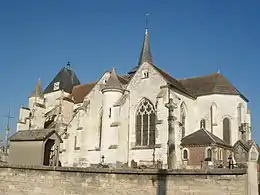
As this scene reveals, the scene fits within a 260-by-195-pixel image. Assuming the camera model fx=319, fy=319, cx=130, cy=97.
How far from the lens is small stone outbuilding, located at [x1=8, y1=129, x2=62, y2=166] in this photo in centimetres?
1791

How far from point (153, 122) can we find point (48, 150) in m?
12.0

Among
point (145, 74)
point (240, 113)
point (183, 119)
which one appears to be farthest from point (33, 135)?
point (240, 113)

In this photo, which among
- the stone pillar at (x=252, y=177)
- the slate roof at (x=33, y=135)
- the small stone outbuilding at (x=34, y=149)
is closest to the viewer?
the stone pillar at (x=252, y=177)

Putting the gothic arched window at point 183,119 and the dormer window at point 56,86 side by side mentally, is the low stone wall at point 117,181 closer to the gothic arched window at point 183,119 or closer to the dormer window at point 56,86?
the gothic arched window at point 183,119

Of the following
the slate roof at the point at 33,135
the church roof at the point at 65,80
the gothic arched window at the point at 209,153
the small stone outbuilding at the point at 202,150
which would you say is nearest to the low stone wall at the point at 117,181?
the slate roof at the point at 33,135

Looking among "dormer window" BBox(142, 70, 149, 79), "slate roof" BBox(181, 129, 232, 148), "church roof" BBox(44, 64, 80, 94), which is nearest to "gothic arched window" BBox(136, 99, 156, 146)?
"dormer window" BBox(142, 70, 149, 79)

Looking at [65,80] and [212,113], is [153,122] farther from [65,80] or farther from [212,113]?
[65,80]

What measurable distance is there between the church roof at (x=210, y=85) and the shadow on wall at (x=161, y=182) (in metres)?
20.7

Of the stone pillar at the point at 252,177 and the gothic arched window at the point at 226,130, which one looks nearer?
the stone pillar at the point at 252,177

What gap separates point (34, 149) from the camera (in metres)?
18.2

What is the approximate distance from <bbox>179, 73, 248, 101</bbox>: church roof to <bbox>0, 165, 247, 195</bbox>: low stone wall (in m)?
20.7

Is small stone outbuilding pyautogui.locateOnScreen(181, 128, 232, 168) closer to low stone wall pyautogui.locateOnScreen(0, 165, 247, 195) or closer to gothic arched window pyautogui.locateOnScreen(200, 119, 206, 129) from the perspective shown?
gothic arched window pyautogui.locateOnScreen(200, 119, 206, 129)

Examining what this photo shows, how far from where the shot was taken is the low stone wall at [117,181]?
455 inches

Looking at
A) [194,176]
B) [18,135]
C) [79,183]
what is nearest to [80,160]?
[18,135]
